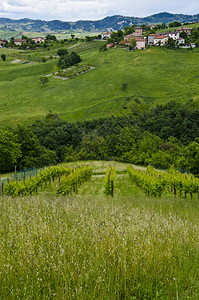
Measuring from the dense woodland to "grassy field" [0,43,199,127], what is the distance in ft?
27.9

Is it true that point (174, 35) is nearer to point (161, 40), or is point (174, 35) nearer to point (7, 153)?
point (161, 40)

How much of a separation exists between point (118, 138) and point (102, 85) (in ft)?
148

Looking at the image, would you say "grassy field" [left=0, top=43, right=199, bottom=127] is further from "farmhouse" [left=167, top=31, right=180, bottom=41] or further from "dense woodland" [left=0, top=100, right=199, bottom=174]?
"farmhouse" [left=167, top=31, right=180, bottom=41]

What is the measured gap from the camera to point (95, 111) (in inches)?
3378

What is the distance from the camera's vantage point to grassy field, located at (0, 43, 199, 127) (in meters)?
88.0

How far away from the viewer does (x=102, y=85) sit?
10069 centimetres

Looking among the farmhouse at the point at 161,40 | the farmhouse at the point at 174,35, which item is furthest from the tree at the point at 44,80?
the farmhouse at the point at 174,35

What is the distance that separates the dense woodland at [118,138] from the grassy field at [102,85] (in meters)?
8.51

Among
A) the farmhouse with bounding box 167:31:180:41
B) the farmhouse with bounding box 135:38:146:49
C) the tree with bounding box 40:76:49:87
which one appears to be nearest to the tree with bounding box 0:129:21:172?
the tree with bounding box 40:76:49:87

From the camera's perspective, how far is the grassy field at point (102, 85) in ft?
289

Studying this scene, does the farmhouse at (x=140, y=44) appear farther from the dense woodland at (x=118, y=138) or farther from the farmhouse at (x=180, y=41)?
the dense woodland at (x=118, y=138)

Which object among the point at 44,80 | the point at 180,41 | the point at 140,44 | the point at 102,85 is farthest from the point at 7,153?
the point at 180,41

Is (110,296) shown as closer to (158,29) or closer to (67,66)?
(67,66)

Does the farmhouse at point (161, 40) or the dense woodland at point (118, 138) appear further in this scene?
the farmhouse at point (161, 40)
